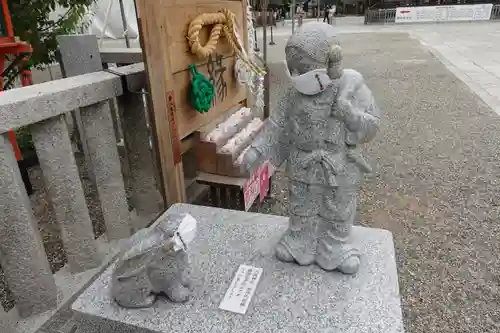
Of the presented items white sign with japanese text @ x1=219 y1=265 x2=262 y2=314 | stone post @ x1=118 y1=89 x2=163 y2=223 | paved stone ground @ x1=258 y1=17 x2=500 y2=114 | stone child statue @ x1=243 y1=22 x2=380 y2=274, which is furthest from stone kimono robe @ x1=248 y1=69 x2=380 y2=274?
paved stone ground @ x1=258 y1=17 x2=500 y2=114

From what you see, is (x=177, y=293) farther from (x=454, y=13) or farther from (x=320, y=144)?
(x=454, y=13)

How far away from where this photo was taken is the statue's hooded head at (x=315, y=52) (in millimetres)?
1099

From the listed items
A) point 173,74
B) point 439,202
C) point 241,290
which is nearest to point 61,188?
point 173,74

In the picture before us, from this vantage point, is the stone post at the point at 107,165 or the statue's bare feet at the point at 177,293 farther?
the stone post at the point at 107,165

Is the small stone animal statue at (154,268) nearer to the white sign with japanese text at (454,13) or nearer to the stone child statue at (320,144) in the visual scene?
the stone child statue at (320,144)

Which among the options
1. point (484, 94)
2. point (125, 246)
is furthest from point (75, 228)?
point (484, 94)

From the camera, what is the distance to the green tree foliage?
2.60m

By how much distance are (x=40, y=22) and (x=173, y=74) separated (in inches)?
70.0

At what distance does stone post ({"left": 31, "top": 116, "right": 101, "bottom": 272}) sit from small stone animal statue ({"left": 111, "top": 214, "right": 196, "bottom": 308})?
0.47m

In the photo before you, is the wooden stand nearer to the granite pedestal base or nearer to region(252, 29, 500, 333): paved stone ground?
the granite pedestal base

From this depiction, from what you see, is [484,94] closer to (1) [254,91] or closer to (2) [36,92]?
(1) [254,91]

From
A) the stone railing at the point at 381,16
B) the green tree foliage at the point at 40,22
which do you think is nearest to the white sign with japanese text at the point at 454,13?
the stone railing at the point at 381,16

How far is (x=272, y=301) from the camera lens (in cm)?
129

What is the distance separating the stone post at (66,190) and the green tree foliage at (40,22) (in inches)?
60.7
